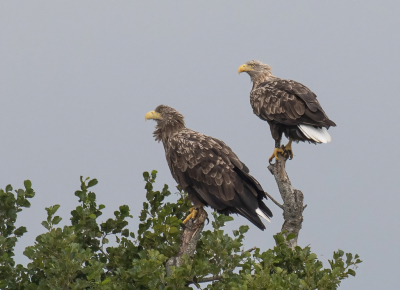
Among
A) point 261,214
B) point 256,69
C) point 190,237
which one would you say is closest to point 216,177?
point 261,214

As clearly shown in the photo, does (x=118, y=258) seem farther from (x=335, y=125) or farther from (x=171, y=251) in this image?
(x=335, y=125)

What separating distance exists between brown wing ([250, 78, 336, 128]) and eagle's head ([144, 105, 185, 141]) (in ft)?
5.56

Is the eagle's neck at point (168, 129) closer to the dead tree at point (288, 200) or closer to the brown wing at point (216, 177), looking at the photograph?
the brown wing at point (216, 177)

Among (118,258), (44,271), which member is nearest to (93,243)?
(118,258)

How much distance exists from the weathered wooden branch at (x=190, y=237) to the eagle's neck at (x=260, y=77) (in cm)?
404

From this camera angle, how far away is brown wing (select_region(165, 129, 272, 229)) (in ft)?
26.7

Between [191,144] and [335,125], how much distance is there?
2.64m

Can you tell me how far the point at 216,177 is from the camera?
819 cm

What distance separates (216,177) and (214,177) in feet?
0.10

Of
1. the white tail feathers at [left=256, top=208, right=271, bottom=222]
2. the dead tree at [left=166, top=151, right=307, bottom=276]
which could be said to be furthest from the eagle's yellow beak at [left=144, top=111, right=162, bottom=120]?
the white tail feathers at [left=256, top=208, right=271, bottom=222]

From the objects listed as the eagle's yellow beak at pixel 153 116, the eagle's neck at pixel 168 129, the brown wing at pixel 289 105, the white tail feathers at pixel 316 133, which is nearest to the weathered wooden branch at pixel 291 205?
the white tail feathers at pixel 316 133

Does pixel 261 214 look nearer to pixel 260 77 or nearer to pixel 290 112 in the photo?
pixel 290 112

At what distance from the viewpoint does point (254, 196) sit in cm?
828

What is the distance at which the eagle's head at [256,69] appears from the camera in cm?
1141
